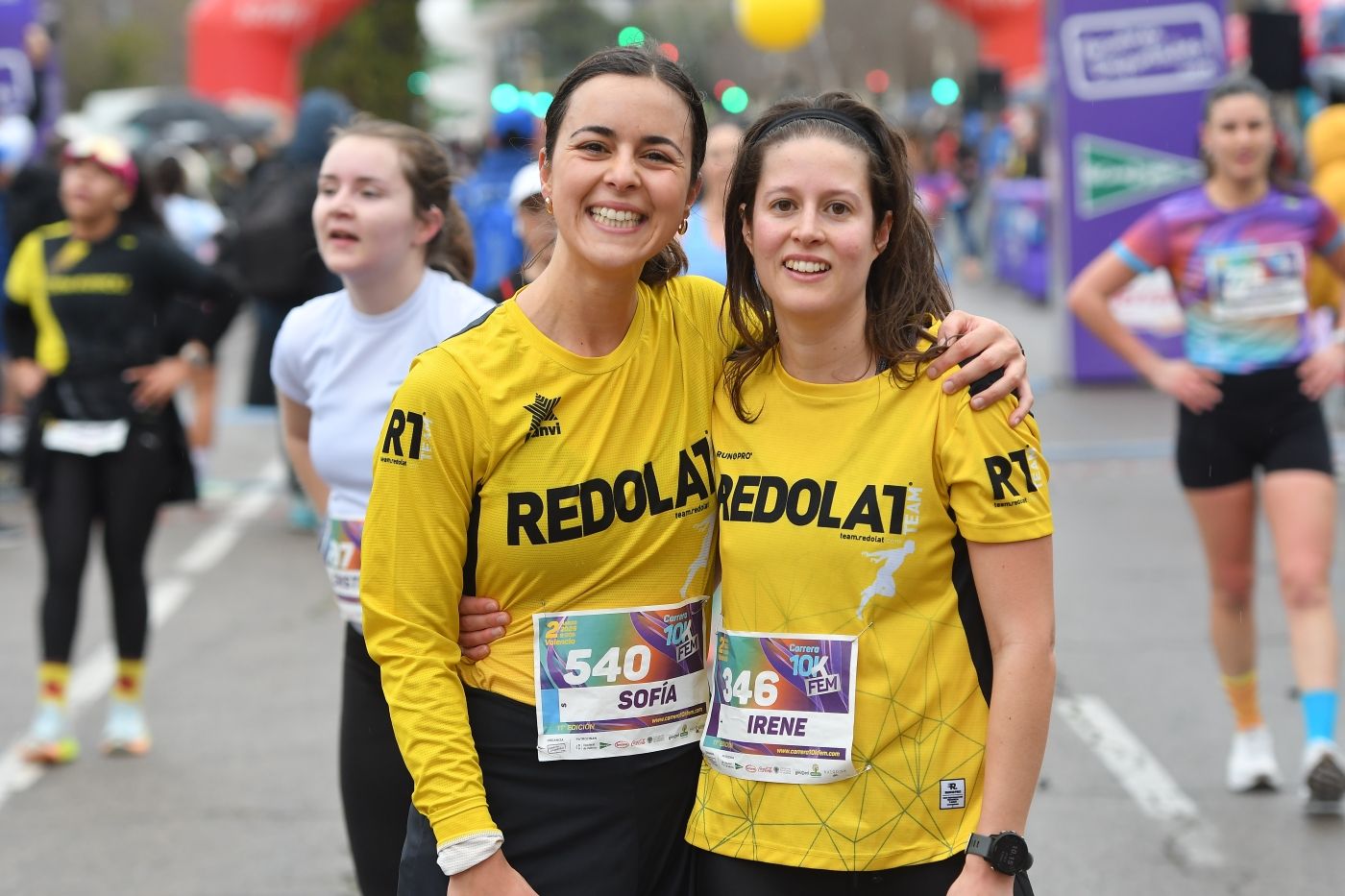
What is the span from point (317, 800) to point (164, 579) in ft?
12.5

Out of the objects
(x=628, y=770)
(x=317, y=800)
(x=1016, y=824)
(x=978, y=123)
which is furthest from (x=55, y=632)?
(x=978, y=123)

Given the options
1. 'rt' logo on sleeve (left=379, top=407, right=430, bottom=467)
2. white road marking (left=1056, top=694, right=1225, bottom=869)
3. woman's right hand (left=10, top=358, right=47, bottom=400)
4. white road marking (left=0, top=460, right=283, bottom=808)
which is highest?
'rt' logo on sleeve (left=379, top=407, right=430, bottom=467)

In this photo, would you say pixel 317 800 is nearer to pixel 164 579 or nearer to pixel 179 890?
pixel 179 890

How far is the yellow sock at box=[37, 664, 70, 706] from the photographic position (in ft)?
20.6

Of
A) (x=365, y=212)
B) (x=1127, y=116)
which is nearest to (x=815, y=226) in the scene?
(x=365, y=212)

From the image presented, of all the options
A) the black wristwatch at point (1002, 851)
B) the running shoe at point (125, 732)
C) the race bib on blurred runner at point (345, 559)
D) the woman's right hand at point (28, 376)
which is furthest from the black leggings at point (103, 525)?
the black wristwatch at point (1002, 851)

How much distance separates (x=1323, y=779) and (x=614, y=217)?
11.7 feet

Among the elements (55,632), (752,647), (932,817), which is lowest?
(55,632)

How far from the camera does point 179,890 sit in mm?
5098

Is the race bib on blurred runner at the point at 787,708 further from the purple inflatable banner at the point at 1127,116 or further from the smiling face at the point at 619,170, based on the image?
the purple inflatable banner at the point at 1127,116

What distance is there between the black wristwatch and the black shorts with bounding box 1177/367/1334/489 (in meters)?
3.34

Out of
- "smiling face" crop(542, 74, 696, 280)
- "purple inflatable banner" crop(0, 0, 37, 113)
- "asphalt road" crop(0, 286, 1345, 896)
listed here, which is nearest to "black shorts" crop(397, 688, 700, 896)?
"smiling face" crop(542, 74, 696, 280)

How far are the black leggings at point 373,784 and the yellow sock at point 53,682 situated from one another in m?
3.09

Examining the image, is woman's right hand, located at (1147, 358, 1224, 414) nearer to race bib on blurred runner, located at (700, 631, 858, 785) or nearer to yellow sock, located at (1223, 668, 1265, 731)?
yellow sock, located at (1223, 668, 1265, 731)
